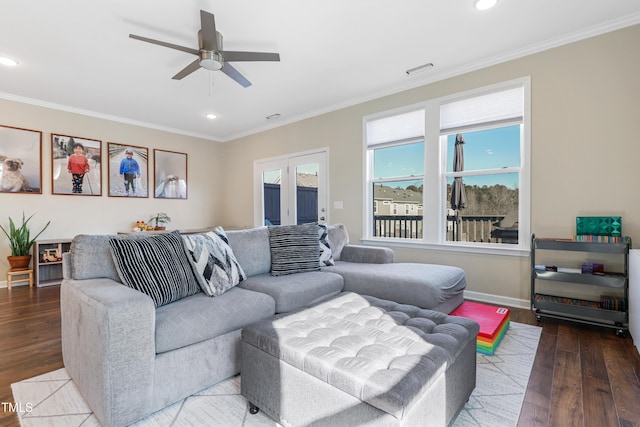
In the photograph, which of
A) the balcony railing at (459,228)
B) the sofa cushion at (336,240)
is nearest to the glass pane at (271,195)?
the balcony railing at (459,228)

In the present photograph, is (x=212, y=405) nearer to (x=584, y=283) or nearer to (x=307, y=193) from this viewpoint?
(x=584, y=283)

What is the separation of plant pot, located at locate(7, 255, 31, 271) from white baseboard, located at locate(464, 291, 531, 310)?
5.58 meters

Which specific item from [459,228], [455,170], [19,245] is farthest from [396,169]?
[19,245]

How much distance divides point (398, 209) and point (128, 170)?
4.44m

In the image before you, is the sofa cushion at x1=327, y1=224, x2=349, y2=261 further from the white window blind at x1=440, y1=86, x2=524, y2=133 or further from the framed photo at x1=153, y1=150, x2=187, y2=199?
the framed photo at x1=153, y1=150, x2=187, y2=199

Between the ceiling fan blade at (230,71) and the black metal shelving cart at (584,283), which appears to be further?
the ceiling fan blade at (230,71)

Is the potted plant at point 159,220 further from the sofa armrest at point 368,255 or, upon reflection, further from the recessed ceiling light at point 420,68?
the recessed ceiling light at point 420,68

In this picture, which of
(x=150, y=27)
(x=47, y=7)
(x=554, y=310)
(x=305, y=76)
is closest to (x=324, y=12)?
(x=305, y=76)

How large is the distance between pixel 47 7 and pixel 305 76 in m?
2.26

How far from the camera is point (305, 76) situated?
3506mm

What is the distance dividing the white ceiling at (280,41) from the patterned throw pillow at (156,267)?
1.81m

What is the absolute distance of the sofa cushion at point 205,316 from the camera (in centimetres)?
150

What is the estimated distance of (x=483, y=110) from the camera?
3.25 metres

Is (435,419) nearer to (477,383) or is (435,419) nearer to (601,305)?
(477,383)
